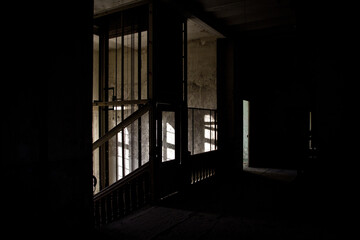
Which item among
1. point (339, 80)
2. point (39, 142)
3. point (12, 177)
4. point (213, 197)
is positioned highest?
point (339, 80)

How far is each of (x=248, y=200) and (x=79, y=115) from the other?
394 centimetres

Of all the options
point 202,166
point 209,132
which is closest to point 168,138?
point 209,132

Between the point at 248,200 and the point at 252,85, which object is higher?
the point at 252,85

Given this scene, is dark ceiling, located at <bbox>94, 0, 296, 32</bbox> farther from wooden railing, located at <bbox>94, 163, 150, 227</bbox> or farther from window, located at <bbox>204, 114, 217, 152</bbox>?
wooden railing, located at <bbox>94, 163, 150, 227</bbox>

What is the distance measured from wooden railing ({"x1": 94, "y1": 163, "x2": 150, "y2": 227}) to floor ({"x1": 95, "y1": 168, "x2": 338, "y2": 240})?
335mm

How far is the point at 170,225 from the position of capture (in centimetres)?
405

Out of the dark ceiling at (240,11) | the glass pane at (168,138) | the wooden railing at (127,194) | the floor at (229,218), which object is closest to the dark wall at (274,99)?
the dark ceiling at (240,11)

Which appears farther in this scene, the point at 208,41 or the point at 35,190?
the point at 208,41

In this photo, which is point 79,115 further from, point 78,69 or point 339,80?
point 339,80

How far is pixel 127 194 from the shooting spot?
506 centimetres

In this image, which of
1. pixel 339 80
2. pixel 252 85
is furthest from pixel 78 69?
pixel 252 85

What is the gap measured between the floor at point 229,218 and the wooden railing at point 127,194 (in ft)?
1.10

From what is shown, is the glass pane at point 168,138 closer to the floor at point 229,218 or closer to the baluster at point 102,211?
the floor at point 229,218

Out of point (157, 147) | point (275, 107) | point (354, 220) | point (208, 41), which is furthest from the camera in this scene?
point (275, 107)
